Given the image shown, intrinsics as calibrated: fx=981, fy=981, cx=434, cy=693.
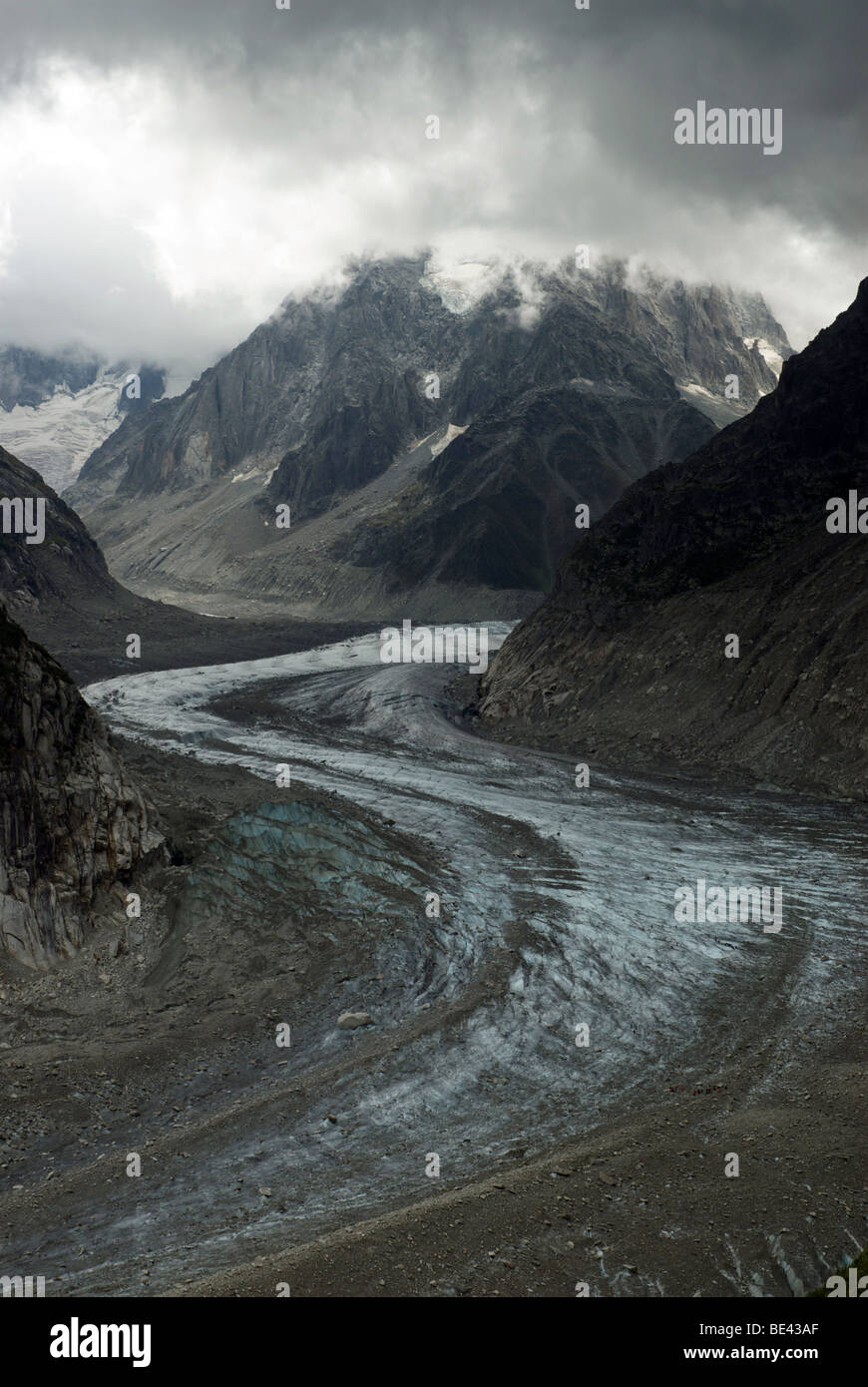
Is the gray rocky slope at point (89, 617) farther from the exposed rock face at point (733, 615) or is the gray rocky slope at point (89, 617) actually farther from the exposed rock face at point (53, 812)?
the exposed rock face at point (53, 812)

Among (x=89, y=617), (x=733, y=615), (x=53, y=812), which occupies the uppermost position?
(x=89, y=617)

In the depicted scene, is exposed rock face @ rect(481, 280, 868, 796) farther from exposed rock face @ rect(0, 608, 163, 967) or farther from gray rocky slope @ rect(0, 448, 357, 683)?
gray rocky slope @ rect(0, 448, 357, 683)

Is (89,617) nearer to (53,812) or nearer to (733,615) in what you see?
(733,615)

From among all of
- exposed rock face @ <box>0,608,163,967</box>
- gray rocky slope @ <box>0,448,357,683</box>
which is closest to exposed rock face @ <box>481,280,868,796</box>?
exposed rock face @ <box>0,608,163,967</box>

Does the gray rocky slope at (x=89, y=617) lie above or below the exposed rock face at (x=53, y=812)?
above

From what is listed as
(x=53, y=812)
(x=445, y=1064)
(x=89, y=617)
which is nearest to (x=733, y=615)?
(x=445, y=1064)

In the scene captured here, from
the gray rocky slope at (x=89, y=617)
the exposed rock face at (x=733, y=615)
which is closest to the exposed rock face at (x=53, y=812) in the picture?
the exposed rock face at (x=733, y=615)
